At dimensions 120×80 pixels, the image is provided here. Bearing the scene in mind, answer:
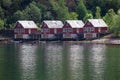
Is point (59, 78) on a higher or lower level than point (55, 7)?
lower

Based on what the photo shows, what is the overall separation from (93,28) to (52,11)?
1660cm

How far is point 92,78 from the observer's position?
57656mm

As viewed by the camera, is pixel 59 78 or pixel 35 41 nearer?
pixel 59 78

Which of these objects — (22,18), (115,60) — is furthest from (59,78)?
(22,18)

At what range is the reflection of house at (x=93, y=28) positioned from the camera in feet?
436

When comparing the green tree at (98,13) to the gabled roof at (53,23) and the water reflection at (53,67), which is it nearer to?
the gabled roof at (53,23)

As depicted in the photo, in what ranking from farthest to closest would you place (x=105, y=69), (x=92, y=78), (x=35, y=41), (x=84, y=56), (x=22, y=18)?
(x=22, y=18) < (x=35, y=41) < (x=84, y=56) < (x=105, y=69) < (x=92, y=78)

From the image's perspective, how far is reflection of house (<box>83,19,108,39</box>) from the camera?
133 metres

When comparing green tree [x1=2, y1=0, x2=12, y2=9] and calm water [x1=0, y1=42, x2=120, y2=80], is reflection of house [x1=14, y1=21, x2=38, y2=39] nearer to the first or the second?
green tree [x1=2, y1=0, x2=12, y2=9]

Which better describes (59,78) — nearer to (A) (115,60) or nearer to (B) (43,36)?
(A) (115,60)

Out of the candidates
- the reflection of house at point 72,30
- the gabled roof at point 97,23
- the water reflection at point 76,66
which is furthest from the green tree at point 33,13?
the water reflection at point 76,66

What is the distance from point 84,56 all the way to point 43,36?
52690 mm

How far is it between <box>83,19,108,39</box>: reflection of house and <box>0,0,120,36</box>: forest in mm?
2387

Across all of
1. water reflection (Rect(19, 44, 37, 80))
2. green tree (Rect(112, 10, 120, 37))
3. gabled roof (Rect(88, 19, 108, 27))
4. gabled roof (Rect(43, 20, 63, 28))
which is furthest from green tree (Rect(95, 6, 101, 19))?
water reflection (Rect(19, 44, 37, 80))
